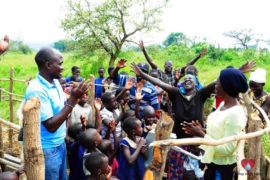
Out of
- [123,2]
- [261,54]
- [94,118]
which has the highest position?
[123,2]

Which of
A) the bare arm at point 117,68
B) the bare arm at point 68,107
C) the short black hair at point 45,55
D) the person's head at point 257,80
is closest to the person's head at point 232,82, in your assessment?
the bare arm at point 68,107

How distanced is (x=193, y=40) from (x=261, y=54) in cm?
843

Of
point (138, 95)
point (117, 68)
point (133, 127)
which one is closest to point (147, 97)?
point (138, 95)

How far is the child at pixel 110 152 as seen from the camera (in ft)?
13.4

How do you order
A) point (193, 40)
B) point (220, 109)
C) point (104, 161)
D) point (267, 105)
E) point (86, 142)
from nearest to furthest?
point (220, 109)
point (104, 161)
point (86, 142)
point (267, 105)
point (193, 40)

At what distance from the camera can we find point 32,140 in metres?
2.51

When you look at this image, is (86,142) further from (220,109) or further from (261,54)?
(261,54)

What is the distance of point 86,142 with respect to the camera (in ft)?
12.5

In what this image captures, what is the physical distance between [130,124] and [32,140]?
170cm

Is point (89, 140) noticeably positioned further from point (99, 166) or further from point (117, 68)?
point (117, 68)

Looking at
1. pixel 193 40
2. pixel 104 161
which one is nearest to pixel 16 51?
pixel 193 40

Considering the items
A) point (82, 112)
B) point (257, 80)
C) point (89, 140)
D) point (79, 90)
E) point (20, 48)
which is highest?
point (20, 48)

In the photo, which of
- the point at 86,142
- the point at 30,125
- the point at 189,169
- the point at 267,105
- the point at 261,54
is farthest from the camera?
the point at 261,54

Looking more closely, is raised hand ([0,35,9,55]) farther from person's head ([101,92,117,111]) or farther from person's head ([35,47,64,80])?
person's head ([101,92,117,111])
